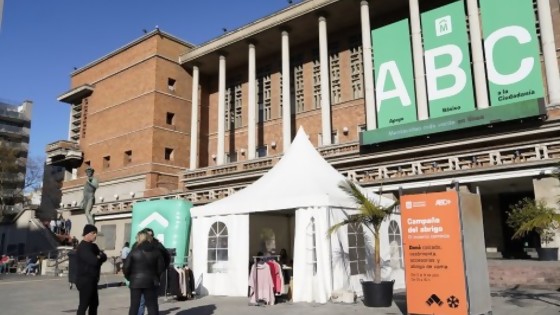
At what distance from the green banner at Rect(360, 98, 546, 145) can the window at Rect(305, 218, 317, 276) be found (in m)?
12.6

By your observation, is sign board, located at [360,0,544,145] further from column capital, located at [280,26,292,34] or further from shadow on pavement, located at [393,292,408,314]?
shadow on pavement, located at [393,292,408,314]

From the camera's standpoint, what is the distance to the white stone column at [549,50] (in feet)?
67.5

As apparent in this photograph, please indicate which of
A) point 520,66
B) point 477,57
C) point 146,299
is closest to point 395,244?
point 146,299

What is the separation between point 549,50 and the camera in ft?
68.6

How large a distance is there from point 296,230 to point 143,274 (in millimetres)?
5439

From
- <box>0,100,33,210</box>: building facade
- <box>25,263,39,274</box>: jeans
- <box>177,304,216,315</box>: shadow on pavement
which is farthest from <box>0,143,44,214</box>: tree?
<box>177,304,216,315</box>: shadow on pavement

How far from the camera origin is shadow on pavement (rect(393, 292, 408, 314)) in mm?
9792

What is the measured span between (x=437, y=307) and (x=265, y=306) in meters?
4.29

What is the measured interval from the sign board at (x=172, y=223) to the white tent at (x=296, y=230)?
113 cm

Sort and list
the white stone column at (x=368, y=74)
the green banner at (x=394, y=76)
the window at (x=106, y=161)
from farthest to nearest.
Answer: the window at (x=106, y=161)
the white stone column at (x=368, y=74)
the green banner at (x=394, y=76)

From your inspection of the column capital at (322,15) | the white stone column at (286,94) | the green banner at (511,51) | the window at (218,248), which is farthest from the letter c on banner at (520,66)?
the window at (218,248)

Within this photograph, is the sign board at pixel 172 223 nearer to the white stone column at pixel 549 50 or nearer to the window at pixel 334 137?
the window at pixel 334 137

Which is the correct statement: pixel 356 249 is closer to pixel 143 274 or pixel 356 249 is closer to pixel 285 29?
pixel 143 274

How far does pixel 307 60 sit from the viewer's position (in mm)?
32781
